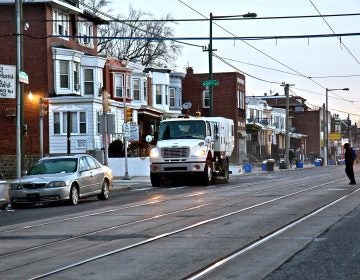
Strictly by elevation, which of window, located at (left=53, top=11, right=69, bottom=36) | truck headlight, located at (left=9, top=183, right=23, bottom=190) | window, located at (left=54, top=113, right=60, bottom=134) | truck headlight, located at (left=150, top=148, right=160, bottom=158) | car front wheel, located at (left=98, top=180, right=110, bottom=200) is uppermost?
window, located at (left=53, top=11, right=69, bottom=36)

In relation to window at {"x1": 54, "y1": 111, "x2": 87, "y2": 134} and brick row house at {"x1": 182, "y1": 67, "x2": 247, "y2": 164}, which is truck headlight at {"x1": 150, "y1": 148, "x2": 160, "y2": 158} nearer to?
window at {"x1": 54, "y1": 111, "x2": 87, "y2": 134}

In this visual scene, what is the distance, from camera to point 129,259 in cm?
907

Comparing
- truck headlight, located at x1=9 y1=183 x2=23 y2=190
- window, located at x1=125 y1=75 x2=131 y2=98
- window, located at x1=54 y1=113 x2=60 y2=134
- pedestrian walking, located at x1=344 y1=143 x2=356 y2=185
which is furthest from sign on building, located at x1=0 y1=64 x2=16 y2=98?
window, located at x1=125 y1=75 x2=131 y2=98

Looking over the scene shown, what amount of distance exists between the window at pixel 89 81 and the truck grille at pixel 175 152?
65.3ft

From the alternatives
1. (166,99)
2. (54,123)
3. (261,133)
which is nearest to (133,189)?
(54,123)

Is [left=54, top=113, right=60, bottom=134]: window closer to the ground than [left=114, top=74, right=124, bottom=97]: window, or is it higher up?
closer to the ground

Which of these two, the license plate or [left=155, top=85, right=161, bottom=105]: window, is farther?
[left=155, top=85, right=161, bottom=105]: window

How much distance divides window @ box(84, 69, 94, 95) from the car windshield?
25937mm

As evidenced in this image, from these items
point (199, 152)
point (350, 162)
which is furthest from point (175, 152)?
point (350, 162)

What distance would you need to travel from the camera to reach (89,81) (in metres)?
45.6

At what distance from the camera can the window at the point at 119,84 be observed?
49.8 metres

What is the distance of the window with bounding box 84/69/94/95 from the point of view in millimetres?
45562

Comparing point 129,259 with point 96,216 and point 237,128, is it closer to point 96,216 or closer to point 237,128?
point 96,216

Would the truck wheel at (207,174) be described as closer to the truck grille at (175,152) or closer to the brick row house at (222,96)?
the truck grille at (175,152)
